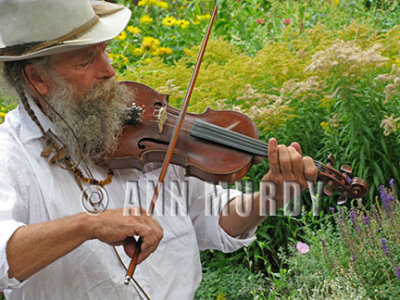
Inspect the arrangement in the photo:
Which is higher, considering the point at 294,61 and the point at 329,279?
the point at 294,61

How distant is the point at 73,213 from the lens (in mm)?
1587

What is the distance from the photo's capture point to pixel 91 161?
67.4 inches

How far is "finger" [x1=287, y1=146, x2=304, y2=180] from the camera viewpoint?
5.18 feet

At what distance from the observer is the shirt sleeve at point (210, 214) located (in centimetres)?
187

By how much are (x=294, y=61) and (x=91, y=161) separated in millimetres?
1686

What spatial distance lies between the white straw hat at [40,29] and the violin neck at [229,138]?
445mm

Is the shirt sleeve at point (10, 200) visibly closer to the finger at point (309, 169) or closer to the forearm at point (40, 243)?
the forearm at point (40, 243)

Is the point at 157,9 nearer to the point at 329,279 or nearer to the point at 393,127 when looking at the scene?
the point at 393,127

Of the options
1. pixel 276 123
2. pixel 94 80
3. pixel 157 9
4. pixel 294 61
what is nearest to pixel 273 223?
pixel 276 123

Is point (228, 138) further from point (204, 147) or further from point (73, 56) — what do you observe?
point (73, 56)

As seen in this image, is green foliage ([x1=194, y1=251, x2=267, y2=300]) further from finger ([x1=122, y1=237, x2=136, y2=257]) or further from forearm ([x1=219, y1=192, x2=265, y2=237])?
finger ([x1=122, y1=237, x2=136, y2=257])

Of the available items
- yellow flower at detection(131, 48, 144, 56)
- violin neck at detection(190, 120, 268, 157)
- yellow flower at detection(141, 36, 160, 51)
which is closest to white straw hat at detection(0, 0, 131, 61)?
violin neck at detection(190, 120, 268, 157)

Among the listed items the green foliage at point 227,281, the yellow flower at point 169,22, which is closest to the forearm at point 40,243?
the green foliage at point 227,281

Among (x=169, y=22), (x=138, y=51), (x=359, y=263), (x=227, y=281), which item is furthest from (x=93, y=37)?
(x=169, y=22)
